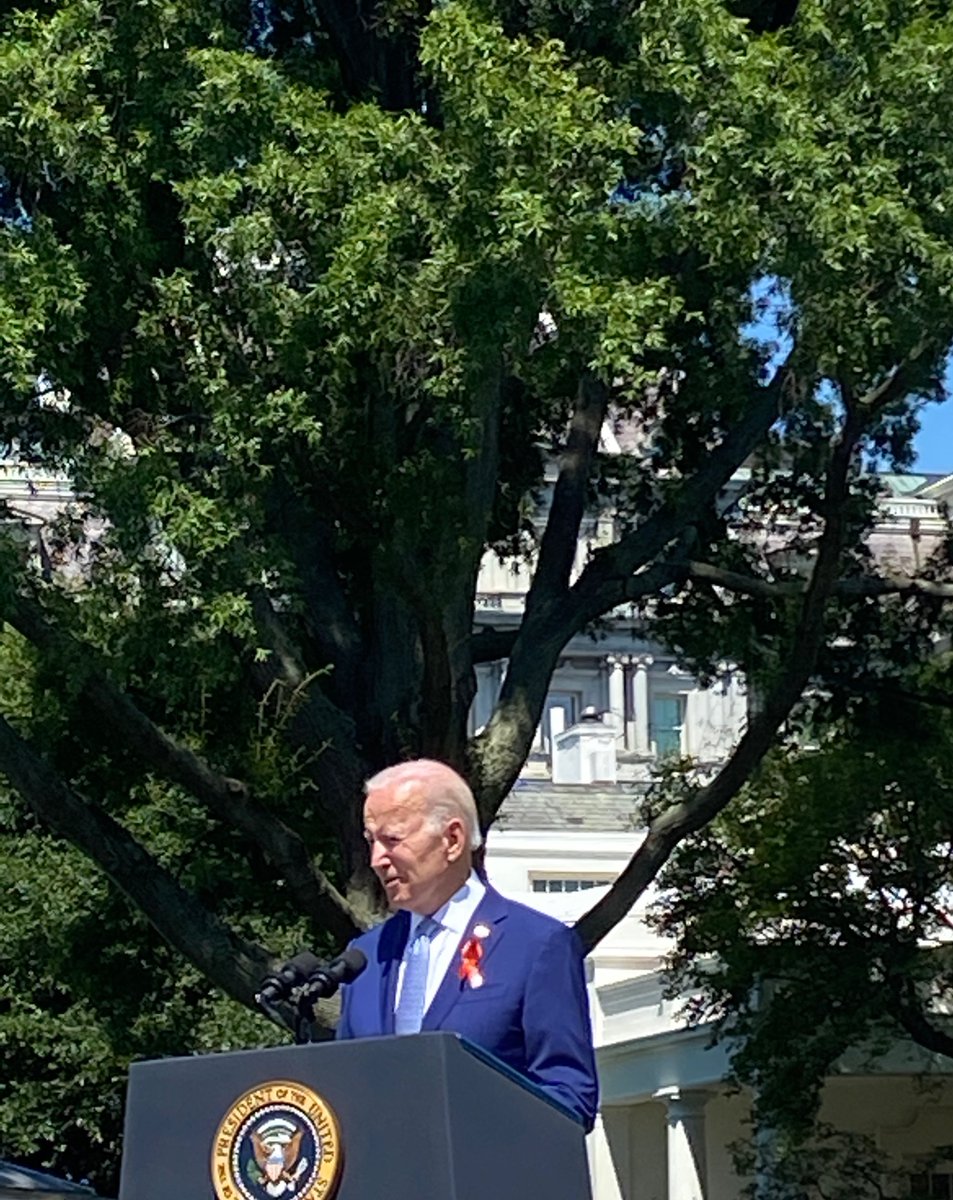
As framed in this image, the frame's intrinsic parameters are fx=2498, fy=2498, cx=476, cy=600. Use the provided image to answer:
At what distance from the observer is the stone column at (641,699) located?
8144 cm

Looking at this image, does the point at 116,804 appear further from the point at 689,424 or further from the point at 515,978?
the point at 515,978

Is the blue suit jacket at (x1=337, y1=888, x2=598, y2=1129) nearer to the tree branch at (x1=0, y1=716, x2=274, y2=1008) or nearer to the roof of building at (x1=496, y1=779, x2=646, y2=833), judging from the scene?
the tree branch at (x1=0, y1=716, x2=274, y2=1008)

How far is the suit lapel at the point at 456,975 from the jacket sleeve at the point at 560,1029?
0.09 m

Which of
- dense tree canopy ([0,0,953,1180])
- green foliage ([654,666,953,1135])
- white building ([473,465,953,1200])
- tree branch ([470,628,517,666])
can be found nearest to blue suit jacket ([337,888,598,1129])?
dense tree canopy ([0,0,953,1180])

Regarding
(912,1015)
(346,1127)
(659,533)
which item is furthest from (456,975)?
(912,1015)

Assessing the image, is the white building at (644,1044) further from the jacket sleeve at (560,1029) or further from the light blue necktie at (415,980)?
the jacket sleeve at (560,1029)

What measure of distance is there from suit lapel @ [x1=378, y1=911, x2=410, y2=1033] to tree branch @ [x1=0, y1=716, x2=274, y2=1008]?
11.4 m

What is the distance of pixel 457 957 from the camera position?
183 inches

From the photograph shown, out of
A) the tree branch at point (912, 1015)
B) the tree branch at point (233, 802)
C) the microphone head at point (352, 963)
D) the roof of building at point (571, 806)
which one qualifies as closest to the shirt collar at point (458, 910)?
the microphone head at point (352, 963)

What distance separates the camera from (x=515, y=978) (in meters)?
4.57

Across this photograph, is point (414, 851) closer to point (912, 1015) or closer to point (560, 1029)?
point (560, 1029)

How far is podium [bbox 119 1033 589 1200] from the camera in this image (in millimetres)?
3779

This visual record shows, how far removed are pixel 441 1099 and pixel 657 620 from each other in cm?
1643

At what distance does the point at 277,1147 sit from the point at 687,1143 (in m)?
28.5
